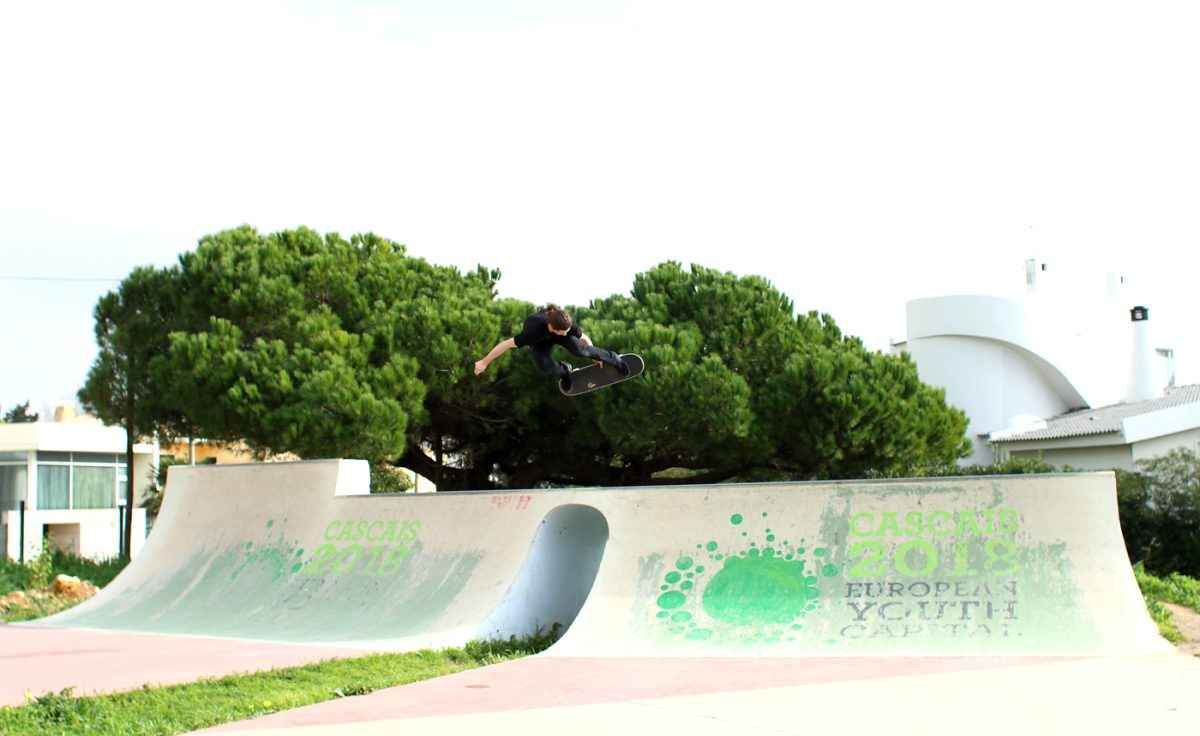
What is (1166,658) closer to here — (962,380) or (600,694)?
(600,694)

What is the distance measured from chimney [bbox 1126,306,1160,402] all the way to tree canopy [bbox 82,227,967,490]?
19.2 m

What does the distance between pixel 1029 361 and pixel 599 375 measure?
3024 cm

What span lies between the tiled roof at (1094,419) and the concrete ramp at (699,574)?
21.7 m

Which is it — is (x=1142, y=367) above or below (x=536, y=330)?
above

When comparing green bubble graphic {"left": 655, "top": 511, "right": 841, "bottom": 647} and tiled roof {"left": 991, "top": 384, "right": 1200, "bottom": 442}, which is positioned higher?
tiled roof {"left": 991, "top": 384, "right": 1200, "bottom": 442}

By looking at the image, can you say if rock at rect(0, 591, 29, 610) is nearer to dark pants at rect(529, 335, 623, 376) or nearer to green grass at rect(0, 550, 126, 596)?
green grass at rect(0, 550, 126, 596)

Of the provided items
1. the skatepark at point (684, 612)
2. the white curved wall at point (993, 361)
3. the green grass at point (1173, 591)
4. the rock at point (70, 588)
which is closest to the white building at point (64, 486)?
the rock at point (70, 588)

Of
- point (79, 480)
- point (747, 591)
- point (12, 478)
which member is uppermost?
point (747, 591)

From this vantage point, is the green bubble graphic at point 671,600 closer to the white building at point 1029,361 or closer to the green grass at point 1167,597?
the green grass at point 1167,597

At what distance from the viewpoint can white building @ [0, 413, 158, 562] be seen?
33.1 meters

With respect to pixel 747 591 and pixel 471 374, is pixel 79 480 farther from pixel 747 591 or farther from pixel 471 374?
pixel 747 591

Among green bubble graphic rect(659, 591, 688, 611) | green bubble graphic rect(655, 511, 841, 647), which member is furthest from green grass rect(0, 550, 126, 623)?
green bubble graphic rect(655, 511, 841, 647)

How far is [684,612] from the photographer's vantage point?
9.24 m

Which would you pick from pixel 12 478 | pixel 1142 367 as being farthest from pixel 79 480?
pixel 1142 367
